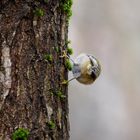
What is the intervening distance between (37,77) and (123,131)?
31.6 feet

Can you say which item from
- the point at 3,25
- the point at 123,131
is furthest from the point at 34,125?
the point at 123,131

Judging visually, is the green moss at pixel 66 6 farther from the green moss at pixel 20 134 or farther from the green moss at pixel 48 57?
the green moss at pixel 20 134

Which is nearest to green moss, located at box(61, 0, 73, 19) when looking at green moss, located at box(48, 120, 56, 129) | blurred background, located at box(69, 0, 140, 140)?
green moss, located at box(48, 120, 56, 129)

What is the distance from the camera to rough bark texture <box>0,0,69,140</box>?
136 inches

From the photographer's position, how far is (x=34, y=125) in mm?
3521

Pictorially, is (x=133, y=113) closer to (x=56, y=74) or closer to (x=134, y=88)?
(x=134, y=88)

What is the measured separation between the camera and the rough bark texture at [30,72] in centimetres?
346

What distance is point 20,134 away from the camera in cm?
345

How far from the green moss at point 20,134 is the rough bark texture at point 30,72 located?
16 mm

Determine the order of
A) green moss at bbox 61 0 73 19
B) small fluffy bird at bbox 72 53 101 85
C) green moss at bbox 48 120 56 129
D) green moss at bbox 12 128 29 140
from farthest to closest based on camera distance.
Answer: small fluffy bird at bbox 72 53 101 85, green moss at bbox 61 0 73 19, green moss at bbox 48 120 56 129, green moss at bbox 12 128 29 140

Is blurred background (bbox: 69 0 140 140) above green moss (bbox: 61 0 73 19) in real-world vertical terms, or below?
above

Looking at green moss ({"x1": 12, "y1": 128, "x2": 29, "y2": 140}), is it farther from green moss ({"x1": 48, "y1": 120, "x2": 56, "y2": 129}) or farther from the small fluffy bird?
the small fluffy bird

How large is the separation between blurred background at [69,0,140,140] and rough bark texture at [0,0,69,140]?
7760mm

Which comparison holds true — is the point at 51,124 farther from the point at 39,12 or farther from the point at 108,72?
the point at 108,72
